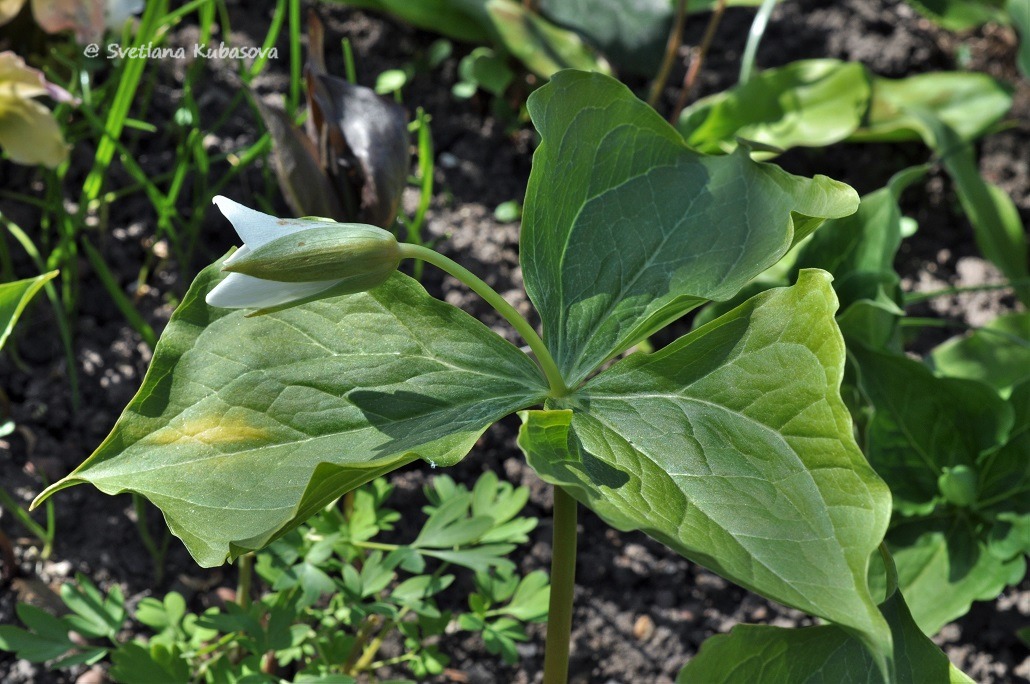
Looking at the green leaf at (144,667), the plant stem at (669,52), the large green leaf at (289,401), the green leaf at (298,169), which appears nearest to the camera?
the large green leaf at (289,401)

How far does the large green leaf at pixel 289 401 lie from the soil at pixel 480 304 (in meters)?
0.55

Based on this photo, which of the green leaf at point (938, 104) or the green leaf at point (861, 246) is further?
the green leaf at point (938, 104)

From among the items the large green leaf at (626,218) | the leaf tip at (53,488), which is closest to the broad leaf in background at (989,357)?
the large green leaf at (626,218)

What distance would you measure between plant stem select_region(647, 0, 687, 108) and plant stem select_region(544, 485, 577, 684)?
1054 mm

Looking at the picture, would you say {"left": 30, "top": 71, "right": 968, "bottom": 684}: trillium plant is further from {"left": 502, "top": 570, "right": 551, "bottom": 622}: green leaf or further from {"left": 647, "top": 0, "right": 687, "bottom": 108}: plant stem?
{"left": 647, "top": 0, "right": 687, "bottom": 108}: plant stem

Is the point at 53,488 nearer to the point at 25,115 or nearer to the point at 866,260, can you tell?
the point at 25,115

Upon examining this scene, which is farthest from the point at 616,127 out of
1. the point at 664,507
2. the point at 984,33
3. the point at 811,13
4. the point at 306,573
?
the point at 984,33

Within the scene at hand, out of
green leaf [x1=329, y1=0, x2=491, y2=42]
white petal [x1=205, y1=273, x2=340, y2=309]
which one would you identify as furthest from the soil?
white petal [x1=205, y1=273, x2=340, y2=309]

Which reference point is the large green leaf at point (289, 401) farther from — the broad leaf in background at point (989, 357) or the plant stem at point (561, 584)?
the broad leaf in background at point (989, 357)

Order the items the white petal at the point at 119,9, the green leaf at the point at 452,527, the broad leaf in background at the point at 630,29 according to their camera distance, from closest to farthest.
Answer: the green leaf at the point at 452,527 < the white petal at the point at 119,9 < the broad leaf in background at the point at 630,29

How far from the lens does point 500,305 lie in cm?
77

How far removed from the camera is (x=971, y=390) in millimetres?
1261

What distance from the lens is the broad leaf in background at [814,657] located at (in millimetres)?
829

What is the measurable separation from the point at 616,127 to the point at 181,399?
47 cm
